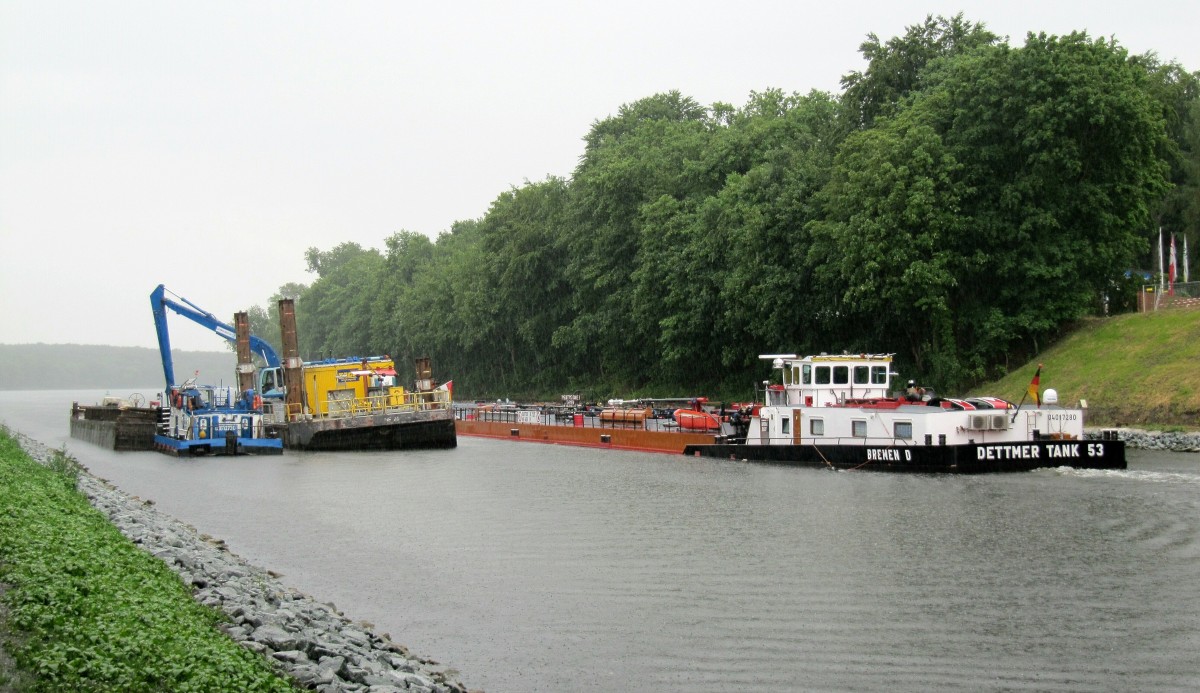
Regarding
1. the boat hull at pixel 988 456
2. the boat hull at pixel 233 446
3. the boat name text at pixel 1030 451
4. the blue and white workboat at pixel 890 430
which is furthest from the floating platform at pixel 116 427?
the boat name text at pixel 1030 451

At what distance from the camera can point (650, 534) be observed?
25.2 m

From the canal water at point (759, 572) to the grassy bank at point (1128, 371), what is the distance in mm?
7251

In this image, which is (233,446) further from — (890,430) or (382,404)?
(890,430)

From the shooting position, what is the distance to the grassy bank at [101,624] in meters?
10.0

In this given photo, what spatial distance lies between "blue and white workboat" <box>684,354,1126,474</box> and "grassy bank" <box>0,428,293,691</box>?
25.4m

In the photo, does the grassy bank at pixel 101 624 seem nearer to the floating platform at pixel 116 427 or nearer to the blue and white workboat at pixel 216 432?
the blue and white workboat at pixel 216 432

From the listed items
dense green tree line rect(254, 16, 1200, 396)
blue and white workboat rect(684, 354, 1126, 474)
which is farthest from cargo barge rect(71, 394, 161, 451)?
blue and white workboat rect(684, 354, 1126, 474)

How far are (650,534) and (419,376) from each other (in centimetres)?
3620

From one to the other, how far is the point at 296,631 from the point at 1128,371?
140 ft

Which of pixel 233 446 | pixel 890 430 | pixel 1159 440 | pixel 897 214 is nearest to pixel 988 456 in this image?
pixel 890 430

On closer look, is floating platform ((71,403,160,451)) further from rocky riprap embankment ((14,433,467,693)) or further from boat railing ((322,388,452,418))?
rocky riprap embankment ((14,433,467,693))

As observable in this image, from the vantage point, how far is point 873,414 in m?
37.8

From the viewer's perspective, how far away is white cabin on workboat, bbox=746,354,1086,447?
117 ft

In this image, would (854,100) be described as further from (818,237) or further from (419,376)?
(419,376)
